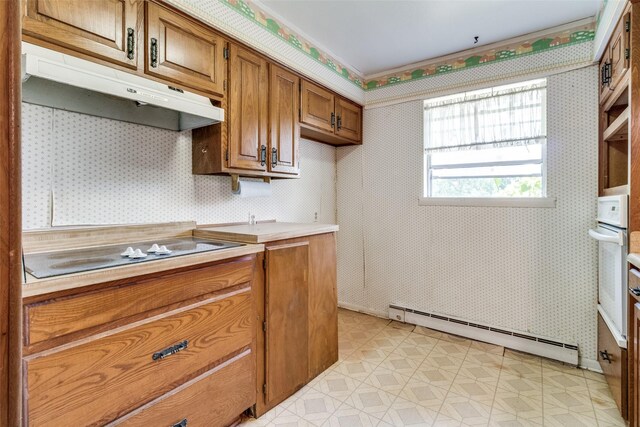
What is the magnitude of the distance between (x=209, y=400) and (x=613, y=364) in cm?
227

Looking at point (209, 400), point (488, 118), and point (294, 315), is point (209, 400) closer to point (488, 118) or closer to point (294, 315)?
point (294, 315)

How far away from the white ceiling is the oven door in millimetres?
1490

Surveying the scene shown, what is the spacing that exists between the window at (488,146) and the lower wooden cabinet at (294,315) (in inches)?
53.3

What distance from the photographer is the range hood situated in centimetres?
109

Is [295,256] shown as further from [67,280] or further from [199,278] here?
[67,280]

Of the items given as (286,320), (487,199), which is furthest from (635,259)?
(286,320)

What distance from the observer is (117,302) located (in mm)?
1140

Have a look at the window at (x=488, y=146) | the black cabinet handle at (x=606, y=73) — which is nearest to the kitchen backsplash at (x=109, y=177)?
the window at (x=488, y=146)

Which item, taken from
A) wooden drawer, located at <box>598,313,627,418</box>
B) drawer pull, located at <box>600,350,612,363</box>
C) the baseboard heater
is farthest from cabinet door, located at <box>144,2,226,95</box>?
drawer pull, located at <box>600,350,612,363</box>

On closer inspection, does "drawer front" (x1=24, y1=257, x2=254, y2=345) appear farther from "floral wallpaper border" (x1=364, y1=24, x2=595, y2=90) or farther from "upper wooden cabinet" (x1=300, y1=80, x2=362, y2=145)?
"floral wallpaper border" (x1=364, y1=24, x2=595, y2=90)

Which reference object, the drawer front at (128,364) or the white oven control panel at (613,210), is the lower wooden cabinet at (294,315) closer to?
the drawer front at (128,364)

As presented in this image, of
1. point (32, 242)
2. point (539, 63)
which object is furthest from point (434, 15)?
point (32, 242)

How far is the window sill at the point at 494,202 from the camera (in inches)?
93.8

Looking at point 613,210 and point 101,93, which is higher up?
point 101,93
